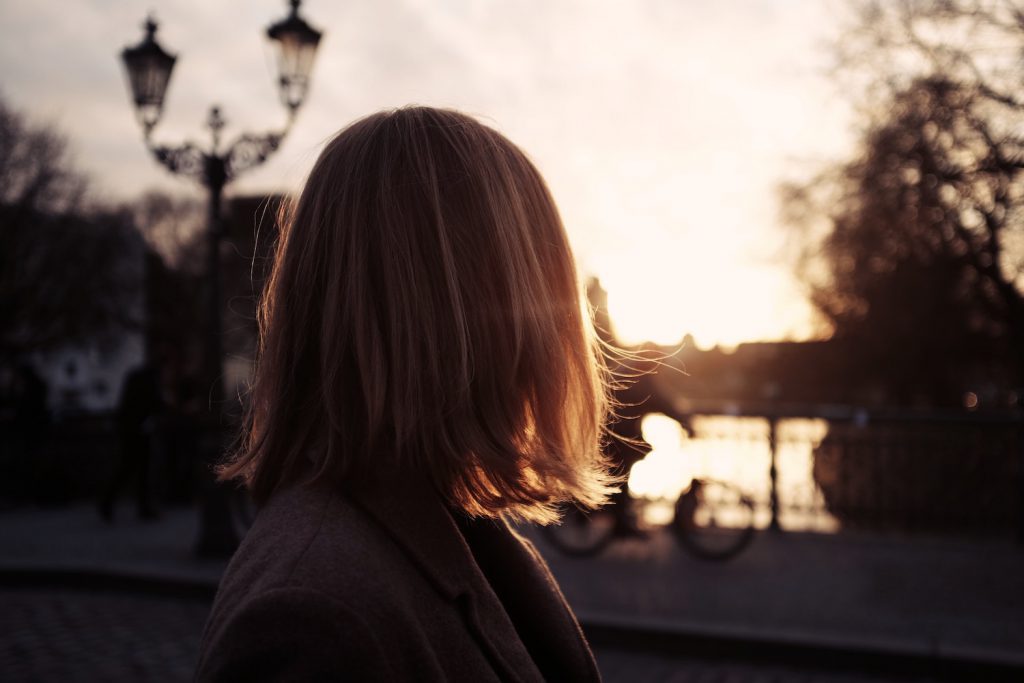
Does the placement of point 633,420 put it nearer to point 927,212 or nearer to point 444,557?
point 444,557

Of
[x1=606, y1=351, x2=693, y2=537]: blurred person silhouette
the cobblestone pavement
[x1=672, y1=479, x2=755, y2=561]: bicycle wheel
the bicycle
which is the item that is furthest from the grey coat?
[x1=672, y1=479, x2=755, y2=561]: bicycle wheel

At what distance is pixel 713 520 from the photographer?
30.9ft

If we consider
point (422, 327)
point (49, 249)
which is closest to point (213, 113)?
point (422, 327)

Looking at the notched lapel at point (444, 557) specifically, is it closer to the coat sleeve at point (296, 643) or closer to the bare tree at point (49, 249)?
the coat sleeve at point (296, 643)

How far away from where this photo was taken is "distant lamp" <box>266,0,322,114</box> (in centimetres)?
920

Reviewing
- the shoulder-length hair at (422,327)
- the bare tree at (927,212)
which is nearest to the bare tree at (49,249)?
the bare tree at (927,212)

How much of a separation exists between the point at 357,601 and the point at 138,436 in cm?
1159

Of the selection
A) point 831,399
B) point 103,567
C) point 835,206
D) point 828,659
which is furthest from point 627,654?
point 831,399

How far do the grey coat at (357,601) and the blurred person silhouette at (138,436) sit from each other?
36.5 feet

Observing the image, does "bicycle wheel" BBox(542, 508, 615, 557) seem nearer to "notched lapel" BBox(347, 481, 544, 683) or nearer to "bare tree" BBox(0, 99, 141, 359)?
"notched lapel" BBox(347, 481, 544, 683)

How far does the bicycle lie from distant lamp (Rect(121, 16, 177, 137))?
536cm

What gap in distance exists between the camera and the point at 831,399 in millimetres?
25188

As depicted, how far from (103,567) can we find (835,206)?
61.0 ft

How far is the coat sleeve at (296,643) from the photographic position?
955mm
